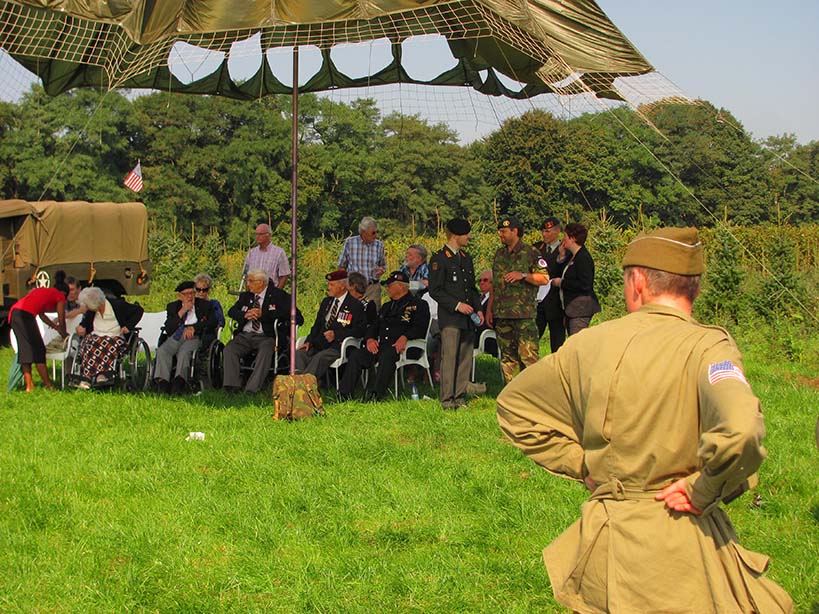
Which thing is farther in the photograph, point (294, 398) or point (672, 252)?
point (294, 398)

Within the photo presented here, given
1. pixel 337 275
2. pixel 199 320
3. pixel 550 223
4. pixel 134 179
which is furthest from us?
pixel 134 179

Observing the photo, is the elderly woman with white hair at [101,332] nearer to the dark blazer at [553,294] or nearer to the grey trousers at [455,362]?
the grey trousers at [455,362]

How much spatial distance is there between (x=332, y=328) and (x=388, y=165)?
47.5ft

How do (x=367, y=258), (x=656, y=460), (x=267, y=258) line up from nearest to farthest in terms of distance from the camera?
(x=656, y=460) → (x=367, y=258) → (x=267, y=258)

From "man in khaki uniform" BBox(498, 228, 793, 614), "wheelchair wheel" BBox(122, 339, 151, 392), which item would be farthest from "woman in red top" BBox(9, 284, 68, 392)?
"man in khaki uniform" BBox(498, 228, 793, 614)

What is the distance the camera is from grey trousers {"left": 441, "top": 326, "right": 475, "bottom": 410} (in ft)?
29.5

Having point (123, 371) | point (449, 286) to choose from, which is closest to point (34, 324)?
point (123, 371)

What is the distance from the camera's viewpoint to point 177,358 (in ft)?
33.0

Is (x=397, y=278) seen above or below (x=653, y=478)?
above

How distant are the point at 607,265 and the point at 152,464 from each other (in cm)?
1189

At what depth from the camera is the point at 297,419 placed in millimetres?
8414

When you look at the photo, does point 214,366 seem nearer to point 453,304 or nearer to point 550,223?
point 453,304

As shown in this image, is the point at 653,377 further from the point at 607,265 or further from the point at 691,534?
the point at 607,265

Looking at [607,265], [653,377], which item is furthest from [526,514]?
[607,265]
